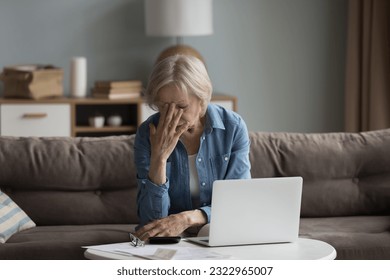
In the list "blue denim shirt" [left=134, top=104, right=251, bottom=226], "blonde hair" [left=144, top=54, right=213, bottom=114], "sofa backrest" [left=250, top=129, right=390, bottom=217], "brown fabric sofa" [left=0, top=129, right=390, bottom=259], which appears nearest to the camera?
"blonde hair" [left=144, top=54, right=213, bottom=114]

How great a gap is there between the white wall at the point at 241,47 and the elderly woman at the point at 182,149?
2.72 metres

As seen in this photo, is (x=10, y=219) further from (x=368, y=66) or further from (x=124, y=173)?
(x=368, y=66)

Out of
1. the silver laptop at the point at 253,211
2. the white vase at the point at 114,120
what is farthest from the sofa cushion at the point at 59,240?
the white vase at the point at 114,120

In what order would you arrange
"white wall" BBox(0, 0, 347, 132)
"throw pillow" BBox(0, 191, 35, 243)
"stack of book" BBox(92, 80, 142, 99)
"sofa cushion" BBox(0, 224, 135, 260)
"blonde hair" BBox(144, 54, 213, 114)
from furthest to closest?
1. "white wall" BBox(0, 0, 347, 132)
2. "stack of book" BBox(92, 80, 142, 99)
3. "throw pillow" BBox(0, 191, 35, 243)
4. "sofa cushion" BBox(0, 224, 135, 260)
5. "blonde hair" BBox(144, 54, 213, 114)

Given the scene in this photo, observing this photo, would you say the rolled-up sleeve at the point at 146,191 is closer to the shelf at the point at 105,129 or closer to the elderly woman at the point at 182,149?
the elderly woman at the point at 182,149

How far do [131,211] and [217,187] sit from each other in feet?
3.72

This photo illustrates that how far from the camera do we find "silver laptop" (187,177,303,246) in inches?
92.7

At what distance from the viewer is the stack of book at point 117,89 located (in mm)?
5164

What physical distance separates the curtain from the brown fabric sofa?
5.79 feet

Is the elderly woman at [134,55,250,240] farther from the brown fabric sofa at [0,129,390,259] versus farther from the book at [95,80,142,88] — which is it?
the book at [95,80,142,88]

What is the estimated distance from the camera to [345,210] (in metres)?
3.52

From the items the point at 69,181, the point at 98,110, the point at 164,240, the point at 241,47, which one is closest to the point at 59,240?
the point at 69,181

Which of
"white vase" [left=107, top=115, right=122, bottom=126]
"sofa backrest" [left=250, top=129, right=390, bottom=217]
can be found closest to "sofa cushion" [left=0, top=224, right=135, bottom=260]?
"sofa backrest" [left=250, top=129, right=390, bottom=217]
